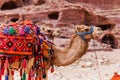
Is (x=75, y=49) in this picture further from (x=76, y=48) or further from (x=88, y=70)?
(x=88, y=70)

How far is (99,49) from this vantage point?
15.4 meters

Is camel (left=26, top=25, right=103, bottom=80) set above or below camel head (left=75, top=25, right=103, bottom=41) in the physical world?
below

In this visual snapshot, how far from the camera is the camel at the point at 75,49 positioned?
520 centimetres

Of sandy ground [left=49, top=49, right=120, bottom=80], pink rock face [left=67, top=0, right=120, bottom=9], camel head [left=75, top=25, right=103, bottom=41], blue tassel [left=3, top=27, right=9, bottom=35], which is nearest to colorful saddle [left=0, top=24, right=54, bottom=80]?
blue tassel [left=3, top=27, right=9, bottom=35]

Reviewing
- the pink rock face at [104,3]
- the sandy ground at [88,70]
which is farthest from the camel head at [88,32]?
the pink rock face at [104,3]

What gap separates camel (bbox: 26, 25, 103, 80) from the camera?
5.20 meters

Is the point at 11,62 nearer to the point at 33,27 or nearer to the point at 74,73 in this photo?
the point at 33,27

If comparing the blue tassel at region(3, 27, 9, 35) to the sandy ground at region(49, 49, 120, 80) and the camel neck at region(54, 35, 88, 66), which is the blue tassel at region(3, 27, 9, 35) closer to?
the camel neck at region(54, 35, 88, 66)

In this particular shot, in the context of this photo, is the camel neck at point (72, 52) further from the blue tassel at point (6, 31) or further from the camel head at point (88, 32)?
the blue tassel at point (6, 31)

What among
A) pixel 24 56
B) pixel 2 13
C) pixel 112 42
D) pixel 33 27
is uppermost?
pixel 33 27

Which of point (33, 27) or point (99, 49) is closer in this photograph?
point (33, 27)

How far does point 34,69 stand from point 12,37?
637mm

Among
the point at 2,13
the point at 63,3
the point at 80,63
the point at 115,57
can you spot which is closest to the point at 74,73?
the point at 80,63

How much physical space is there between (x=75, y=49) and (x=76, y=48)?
0.12 feet
